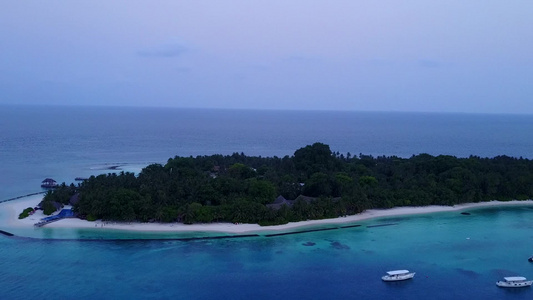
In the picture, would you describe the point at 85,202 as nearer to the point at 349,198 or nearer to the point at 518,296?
the point at 349,198

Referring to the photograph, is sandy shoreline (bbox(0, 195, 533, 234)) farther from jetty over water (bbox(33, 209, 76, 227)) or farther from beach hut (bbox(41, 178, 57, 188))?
beach hut (bbox(41, 178, 57, 188))

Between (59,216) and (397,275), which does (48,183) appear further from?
(397,275)

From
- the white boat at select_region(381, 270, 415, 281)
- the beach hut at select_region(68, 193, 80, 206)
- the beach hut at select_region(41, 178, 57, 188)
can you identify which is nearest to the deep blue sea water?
the white boat at select_region(381, 270, 415, 281)

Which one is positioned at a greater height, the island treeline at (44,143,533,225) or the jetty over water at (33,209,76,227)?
the island treeline at (44,143,533,225)

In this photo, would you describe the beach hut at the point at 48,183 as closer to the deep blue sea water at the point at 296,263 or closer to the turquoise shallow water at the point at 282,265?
the deep blue sea water at the point at 296,263

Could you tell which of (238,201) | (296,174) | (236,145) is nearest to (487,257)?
(238,201)

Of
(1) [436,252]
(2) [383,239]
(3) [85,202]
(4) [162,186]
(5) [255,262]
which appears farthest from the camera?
(4) [162,186]

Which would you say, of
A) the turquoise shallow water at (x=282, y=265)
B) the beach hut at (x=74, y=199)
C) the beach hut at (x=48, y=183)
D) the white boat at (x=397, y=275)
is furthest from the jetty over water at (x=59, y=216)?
the white boat at (x=397, y=275)

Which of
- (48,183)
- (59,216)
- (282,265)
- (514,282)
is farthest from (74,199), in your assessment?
(514,282)
